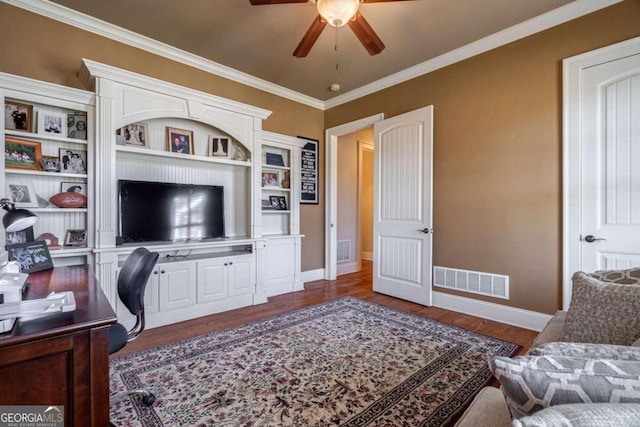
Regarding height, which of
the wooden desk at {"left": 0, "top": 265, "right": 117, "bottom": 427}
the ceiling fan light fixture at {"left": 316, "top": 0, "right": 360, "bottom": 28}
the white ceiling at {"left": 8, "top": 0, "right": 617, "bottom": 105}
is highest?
the white ceiling at {"left": 8, "top": 0, "right": 617, "bottom": 105}

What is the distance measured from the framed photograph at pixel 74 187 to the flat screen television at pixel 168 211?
11.1 inches

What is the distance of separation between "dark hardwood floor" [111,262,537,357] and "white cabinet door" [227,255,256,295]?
0.22 metres

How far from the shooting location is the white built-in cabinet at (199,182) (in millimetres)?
2621

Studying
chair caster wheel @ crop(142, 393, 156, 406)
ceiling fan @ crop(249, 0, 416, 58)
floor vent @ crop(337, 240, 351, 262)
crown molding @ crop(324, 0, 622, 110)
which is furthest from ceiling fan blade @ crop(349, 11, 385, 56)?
floor vent @ crop(337, 240, 351, 262)

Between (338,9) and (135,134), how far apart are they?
7.78ft

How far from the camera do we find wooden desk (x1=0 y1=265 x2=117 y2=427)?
0.89 metres

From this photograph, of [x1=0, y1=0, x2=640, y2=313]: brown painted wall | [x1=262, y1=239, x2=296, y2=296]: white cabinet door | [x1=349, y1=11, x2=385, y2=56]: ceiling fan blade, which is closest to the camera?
[x1=349, y1=11, x2=385, y2=56]: ceiling fan blade

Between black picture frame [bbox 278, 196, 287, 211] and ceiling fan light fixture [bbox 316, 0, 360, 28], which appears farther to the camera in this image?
black picture frame [bbox 278, 196, 287, 211]

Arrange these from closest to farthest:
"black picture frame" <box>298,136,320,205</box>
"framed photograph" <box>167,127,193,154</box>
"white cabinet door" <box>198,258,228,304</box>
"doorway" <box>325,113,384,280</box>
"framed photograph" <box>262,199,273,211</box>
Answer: "white cabinet door" <box>198,258,228,304</box> < "framed photograph" <box>167,127,193,154</box> < "framed photograph" <box>262,199,273,211</box> < "black picture frame" <box>298,136,320,205</box> < "doorway" <box>325,113,384,280</box>

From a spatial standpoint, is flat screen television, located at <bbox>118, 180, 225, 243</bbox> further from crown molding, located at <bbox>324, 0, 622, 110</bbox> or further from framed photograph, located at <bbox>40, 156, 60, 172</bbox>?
crown molding, located at <bbox>324, 0, 622, 110</bbox>

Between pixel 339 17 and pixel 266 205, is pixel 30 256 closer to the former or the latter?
pixel 339 17

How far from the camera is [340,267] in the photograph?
529cm

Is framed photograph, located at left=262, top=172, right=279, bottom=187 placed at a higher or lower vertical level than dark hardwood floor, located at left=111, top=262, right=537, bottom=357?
higher

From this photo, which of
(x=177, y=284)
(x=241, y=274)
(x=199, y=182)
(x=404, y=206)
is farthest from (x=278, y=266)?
(x=404, y=206)
